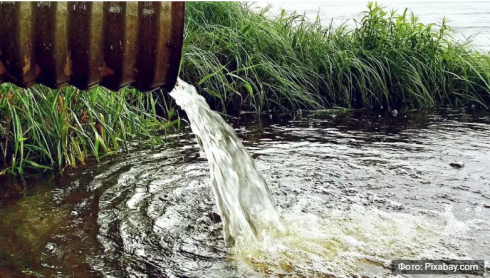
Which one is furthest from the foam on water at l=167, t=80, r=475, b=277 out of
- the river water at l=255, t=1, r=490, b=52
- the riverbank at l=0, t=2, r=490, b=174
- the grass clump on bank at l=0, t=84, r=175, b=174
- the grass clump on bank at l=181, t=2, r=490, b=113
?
the river water at l=255, t=1, r=490, b=52

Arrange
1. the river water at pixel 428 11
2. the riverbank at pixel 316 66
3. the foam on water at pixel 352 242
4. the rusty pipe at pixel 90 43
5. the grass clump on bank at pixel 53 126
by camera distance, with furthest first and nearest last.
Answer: the river water at pixel 428 11
the riverbank at pixel 316 66
the grass clump on bank at pixel 53 126
the foam on water at pixel 352 242
the rusty pipe at pixel 90 43

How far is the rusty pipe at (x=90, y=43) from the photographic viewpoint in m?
2.12

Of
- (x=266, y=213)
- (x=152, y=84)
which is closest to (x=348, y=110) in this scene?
(x=266, y=213)

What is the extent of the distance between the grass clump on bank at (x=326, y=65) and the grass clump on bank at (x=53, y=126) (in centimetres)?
137

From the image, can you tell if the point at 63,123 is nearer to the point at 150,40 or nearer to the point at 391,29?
the point at 150,40

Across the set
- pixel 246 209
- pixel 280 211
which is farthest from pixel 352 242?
pixel 246 209

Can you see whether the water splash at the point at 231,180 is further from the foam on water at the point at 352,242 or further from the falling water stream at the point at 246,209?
the foam on water at the point at 352,242

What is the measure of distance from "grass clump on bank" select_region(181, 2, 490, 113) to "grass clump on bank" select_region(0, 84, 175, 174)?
53.8 inches

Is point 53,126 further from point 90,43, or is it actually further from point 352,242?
point 352,242

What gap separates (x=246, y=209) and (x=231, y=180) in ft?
0.69

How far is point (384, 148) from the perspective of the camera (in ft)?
14.5

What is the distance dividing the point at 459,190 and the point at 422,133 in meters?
1.46

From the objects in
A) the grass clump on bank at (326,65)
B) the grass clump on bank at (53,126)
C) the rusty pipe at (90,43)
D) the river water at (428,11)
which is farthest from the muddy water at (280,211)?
the river water at (428,11)

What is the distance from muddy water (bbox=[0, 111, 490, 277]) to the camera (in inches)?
103
